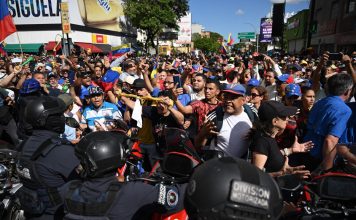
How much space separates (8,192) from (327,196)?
11.3ft

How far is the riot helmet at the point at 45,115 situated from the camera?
2.72 metres

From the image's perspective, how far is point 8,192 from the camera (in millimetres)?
3596

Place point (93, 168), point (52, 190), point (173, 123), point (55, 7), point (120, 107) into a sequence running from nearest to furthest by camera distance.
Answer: point (93, 168) < point (52, 190) < point (173, 123) < point (120, 107) < point (55, 7)

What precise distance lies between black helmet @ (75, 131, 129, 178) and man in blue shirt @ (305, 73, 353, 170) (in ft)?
7.17

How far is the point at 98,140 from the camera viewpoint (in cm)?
204

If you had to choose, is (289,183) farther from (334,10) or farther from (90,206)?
(334,10)

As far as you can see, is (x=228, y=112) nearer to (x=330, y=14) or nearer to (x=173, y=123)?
(x=173, y=123)

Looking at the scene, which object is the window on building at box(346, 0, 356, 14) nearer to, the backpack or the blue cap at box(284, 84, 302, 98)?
the blue cap at box(284, 84, 302, 98)

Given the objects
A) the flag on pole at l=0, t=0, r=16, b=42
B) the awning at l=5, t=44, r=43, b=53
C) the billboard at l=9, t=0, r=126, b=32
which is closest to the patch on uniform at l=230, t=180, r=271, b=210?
the flag on pole at l=0, t=0, r=16, b=42

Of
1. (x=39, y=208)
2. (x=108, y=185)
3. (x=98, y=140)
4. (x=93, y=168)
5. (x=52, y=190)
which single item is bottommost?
(x=39, y=208)

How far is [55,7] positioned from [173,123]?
117 feet

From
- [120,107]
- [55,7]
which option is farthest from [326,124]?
[55,7]

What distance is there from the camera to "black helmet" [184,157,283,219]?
140 cm

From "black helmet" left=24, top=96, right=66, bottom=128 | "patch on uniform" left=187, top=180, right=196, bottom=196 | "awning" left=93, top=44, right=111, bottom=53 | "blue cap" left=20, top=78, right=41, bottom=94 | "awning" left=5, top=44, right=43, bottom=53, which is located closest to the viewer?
"patch on uniform" left=187, top=180, right=196, bottom=196
